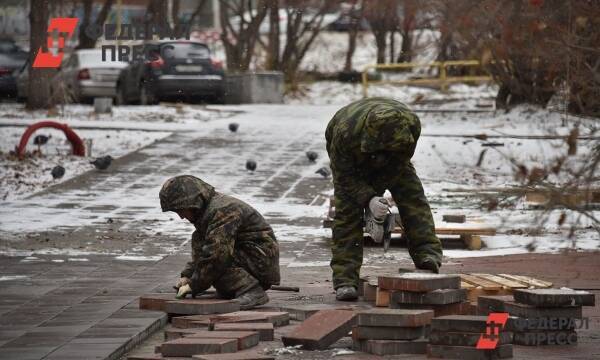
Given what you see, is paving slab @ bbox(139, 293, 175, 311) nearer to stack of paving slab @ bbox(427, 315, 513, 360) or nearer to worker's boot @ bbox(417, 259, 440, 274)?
worker's boot @ bbox(417, 259, 440, 274)

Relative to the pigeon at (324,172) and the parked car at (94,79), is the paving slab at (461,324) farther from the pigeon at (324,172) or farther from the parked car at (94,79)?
the parked car at (94,79)

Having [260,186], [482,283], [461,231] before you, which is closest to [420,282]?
[482,283]

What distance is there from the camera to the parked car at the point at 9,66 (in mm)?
32969

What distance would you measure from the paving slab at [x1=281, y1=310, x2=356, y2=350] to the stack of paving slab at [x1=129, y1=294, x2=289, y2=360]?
0.70 ft

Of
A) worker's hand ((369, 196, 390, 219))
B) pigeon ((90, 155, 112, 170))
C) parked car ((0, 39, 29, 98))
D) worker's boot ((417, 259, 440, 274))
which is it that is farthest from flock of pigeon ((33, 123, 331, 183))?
parked car ((0, 39, 29, 98))

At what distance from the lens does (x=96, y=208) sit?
55.7ft

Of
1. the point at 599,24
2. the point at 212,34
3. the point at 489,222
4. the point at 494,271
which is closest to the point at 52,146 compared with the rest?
the point at 489,222

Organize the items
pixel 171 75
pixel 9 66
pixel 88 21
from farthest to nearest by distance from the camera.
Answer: pixel 88 21
pixel 9 66
pixel 171 75

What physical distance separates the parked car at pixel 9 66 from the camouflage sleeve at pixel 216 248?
2383 centimetres

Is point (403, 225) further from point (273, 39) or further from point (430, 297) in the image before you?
point (273, 39)

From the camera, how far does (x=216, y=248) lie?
9789mm

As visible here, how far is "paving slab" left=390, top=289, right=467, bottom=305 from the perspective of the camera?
9102mm

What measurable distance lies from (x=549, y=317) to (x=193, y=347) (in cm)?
217
